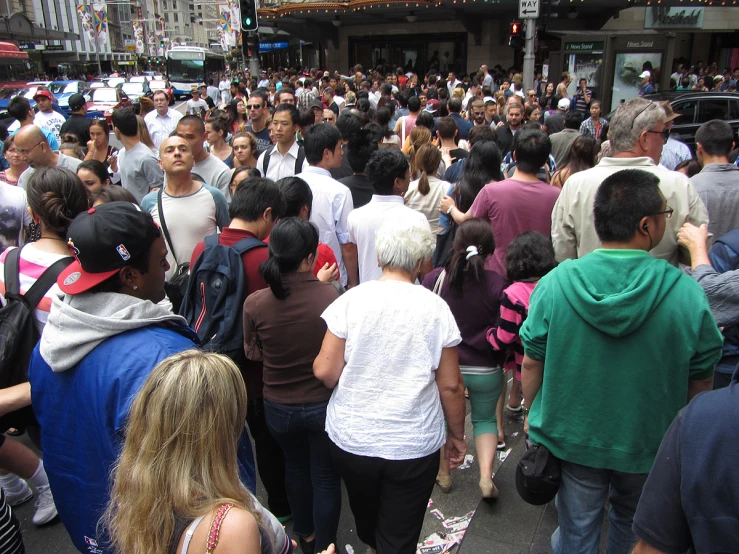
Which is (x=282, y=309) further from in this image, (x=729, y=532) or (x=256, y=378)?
(x=729, y=532)

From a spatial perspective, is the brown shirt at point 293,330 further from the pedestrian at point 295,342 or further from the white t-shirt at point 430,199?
the white t-shirt at point 430,199

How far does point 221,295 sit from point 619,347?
6.23 feet

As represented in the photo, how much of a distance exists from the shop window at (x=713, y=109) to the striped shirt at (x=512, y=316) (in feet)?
32.8

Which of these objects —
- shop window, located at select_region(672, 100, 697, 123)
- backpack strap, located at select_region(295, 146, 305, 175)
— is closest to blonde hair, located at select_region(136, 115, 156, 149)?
backpack strap, located at select_region(295, 146, 305, 175)

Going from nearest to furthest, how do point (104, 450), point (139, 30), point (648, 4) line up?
point (104, 450) < point (648, 4) < point (139, 30)

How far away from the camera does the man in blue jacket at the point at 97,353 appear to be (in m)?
1.81

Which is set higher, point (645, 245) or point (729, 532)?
point (645, 245)

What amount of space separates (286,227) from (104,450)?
1.25m

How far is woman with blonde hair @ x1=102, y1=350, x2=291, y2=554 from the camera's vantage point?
1440 millimetres

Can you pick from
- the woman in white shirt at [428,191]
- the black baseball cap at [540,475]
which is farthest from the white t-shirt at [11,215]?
the black baseball cap at [540,475]

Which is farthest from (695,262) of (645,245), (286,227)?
(286,227)

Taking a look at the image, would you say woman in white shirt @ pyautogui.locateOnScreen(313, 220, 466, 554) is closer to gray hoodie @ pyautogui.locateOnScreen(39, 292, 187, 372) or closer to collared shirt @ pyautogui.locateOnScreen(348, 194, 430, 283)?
gray hoodie @ pyautogui.locateOnScreen(39, 292, 187, 372)

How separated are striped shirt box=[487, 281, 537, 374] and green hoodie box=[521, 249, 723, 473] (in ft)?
2.17

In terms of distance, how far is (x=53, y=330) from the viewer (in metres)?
1.92
